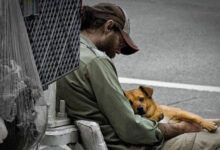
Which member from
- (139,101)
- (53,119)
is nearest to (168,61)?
(139,101)

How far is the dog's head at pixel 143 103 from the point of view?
4125mm

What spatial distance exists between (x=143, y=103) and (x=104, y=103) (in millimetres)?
421

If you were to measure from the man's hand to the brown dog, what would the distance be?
0.10ft

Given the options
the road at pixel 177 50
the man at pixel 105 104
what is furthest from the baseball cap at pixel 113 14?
the road at pixel 177 50

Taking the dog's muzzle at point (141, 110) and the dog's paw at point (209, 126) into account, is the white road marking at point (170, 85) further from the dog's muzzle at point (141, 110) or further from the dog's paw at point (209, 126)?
the dog's muzzle at point (141, 110)

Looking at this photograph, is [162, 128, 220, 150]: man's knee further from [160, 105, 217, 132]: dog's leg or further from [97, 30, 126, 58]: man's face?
[97, 30, 126, 58]: man's face

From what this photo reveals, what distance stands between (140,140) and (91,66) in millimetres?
480

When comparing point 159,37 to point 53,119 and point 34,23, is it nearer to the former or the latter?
point 53,119

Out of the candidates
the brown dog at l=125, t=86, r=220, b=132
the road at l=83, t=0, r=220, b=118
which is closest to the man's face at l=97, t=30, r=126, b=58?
the brown dog at l=125, t=86, r=220, b=132

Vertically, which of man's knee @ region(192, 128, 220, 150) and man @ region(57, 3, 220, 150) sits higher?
man @ region(57, 3, 220, 150)

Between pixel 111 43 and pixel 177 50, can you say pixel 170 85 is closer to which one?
pixel 177 50

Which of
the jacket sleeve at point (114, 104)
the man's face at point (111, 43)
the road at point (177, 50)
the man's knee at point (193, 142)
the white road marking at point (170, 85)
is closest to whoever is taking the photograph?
the jacket sleeve at point (114, 104)

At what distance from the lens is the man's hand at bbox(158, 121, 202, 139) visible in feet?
13.5

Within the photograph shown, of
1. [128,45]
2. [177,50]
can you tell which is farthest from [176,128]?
[177,50]
